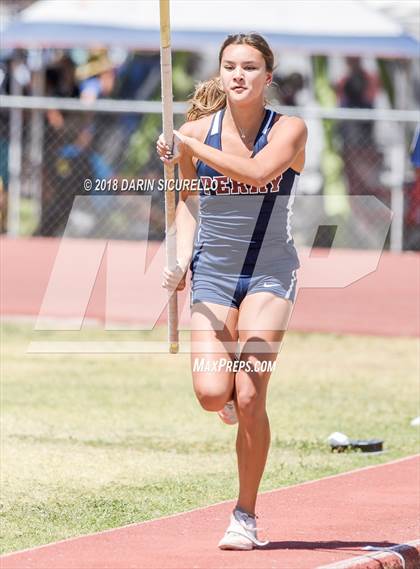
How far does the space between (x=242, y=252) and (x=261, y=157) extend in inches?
19.8

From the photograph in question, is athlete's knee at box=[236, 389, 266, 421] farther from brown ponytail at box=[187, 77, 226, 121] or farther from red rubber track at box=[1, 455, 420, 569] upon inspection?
brown ponytail at box=[187, 77, 226, 121]

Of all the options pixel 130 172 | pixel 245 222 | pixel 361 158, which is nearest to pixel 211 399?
pixel 245 222

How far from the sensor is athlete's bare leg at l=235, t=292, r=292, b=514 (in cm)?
689

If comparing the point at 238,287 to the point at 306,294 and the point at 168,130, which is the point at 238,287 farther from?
the point at 306,294

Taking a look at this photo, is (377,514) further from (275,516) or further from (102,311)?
(102,311)

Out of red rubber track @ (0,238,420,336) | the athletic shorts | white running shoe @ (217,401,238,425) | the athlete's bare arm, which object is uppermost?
the athlete's bare arm

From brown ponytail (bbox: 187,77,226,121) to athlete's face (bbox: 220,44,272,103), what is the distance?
35cm

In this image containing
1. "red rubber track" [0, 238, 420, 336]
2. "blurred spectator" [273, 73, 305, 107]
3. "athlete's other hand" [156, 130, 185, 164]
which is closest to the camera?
"athlete's other hand" [156, 130, 185, 164]

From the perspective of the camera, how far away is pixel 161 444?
10.5 meters

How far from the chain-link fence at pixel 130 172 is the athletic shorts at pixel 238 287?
10.5 meters

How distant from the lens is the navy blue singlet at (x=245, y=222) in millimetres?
7020

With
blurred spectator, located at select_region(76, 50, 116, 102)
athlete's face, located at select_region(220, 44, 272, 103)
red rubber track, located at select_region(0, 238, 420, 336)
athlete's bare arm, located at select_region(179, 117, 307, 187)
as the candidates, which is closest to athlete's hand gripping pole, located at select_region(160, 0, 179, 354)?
athlete's bare arm, located at select_region(179, 117, 307, 187)

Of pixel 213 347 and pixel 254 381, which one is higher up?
pixel 213 347

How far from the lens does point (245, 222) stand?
278 inches
